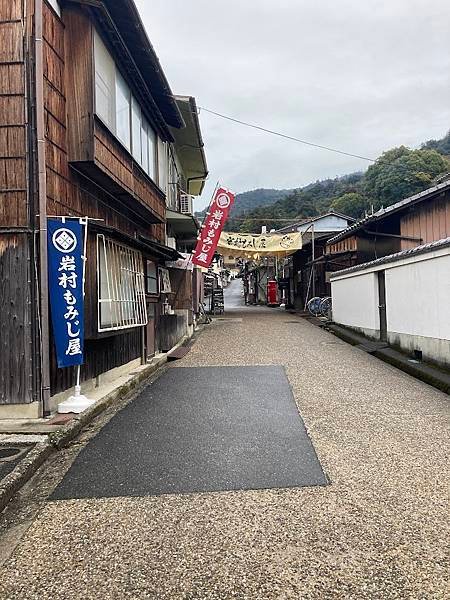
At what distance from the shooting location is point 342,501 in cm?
435

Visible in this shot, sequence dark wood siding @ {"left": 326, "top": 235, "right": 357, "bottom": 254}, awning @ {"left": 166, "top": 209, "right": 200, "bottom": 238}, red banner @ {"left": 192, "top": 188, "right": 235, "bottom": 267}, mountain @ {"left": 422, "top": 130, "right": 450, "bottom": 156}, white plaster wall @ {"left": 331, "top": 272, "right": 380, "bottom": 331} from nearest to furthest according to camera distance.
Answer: white plaster wall @ {"left": 331, "top": 272, "right": 380, "bottom": 331} < awning @ {"left": 166, "top": 209, "right": 200, "bottom": 238} < red banner @ {"left": 192, "top": 188, "right": 235, "bottom": 267} < dark wood siding @ {"left": 326, "top": 235, "right": 357, "bottom": 254} < mountain @ {"left": 422, "top": 130, "right": 450, "bottom": 156}

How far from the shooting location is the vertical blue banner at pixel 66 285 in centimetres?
697

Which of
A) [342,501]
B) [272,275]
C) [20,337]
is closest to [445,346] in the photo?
[342,501]

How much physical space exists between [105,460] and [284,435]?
7.67 ft

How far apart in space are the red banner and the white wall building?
571 centimetres

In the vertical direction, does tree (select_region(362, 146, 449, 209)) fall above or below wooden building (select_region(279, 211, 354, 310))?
above

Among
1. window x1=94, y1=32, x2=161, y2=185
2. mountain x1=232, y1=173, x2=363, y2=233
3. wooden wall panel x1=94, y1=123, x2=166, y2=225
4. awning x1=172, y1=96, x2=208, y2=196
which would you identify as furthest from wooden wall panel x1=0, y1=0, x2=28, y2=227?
mountain x1=232, y1=173, x2=363, y2=233

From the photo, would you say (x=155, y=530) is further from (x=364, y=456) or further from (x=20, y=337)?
(x=20, y=337)

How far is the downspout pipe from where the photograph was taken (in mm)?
6797

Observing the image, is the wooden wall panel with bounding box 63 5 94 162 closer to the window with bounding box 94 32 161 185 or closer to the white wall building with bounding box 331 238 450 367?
the window with bounding box 94 32 161 185

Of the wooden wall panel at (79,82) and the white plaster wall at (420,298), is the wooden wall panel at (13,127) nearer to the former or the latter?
the wooden wall panel at (79,82)

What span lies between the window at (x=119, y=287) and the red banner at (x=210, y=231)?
802 cm

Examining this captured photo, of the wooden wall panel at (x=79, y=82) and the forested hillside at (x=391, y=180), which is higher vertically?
the forested hillside at (x=391, y=180)

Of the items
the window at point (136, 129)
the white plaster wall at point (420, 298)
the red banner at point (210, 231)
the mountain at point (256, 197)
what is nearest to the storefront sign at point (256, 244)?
the red banner at point (210, 231)
